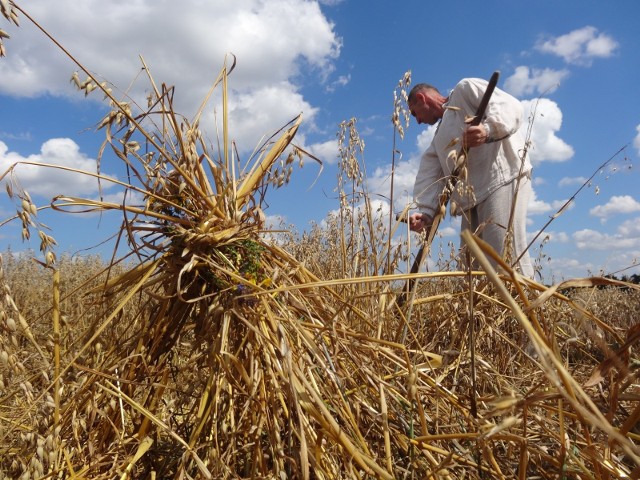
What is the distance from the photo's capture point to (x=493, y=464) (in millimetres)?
943

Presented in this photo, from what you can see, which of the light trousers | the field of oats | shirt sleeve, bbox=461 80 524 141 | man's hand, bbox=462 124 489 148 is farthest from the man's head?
the field of oats

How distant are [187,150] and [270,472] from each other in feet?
2.49

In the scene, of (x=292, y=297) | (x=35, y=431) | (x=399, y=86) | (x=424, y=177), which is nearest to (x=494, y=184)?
(x=424, y=177)

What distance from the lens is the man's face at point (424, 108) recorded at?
3879 mm

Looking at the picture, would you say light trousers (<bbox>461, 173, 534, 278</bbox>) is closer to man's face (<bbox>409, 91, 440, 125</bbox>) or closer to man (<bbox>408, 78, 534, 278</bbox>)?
man (<bbox>408, 78, 534, 278</bbox>)

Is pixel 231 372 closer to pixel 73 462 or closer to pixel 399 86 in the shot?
pixel 73 462

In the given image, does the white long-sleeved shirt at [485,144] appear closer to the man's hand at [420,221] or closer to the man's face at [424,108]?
the man's hand at [420,221]

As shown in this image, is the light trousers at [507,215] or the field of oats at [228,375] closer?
the field of oats at [228,375]

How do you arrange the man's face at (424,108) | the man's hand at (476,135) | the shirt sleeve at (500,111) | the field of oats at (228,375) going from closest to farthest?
the field of oats at (228,375), the man's hand at (476,135), the shirt sleeve at (500,111), the man's face at (424,108)

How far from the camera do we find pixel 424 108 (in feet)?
12.8

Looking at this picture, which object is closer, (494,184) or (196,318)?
(196,318)

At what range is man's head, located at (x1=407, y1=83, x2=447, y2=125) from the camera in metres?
3.88

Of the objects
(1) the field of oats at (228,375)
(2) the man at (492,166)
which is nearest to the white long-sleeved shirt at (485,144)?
(2) the man at (492,166)

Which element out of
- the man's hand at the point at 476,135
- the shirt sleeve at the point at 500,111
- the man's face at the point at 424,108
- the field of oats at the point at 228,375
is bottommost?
the field of oats at the point at 228,375
